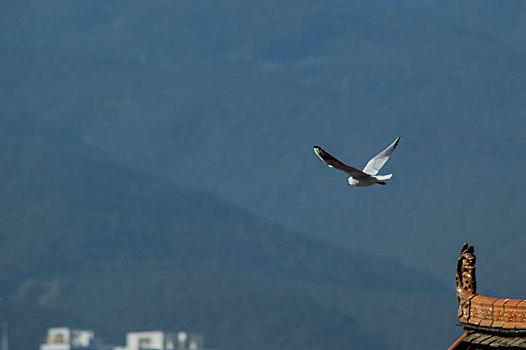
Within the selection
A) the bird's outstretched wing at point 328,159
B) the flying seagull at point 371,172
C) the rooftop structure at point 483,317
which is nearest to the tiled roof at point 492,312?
the rooftop structure at point 483,317

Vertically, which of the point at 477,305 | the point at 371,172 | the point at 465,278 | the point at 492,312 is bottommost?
the point at 492,312

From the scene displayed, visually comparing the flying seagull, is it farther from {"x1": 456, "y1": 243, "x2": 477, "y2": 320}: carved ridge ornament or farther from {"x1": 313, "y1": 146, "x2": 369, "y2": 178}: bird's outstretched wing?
{"x1": 456, "y1": 243, "x2": 477, "y2": 320}: carved ridge ornament

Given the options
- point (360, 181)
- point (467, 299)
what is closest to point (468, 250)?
point (467, 299)

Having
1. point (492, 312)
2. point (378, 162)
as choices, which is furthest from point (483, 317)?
point (378, 162)

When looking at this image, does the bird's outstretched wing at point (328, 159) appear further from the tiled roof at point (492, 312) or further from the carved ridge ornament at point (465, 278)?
the tiled roof at point (492, 312)

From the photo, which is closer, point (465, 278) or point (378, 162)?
point (465, 278)

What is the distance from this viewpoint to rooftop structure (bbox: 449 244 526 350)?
1361cm

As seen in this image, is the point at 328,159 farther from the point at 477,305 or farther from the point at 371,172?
the point at 477,305

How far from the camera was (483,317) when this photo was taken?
14.2 m

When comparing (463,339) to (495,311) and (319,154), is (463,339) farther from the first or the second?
(319,154)

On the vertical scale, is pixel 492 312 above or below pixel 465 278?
below

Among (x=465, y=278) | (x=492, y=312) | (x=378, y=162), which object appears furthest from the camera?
(x=378, y=162)

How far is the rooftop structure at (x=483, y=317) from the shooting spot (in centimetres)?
1361

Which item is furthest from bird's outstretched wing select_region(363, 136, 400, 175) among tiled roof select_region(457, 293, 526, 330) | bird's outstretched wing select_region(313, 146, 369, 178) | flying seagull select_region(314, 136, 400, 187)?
tiled roof select_region(457, 293, 526, 330)
